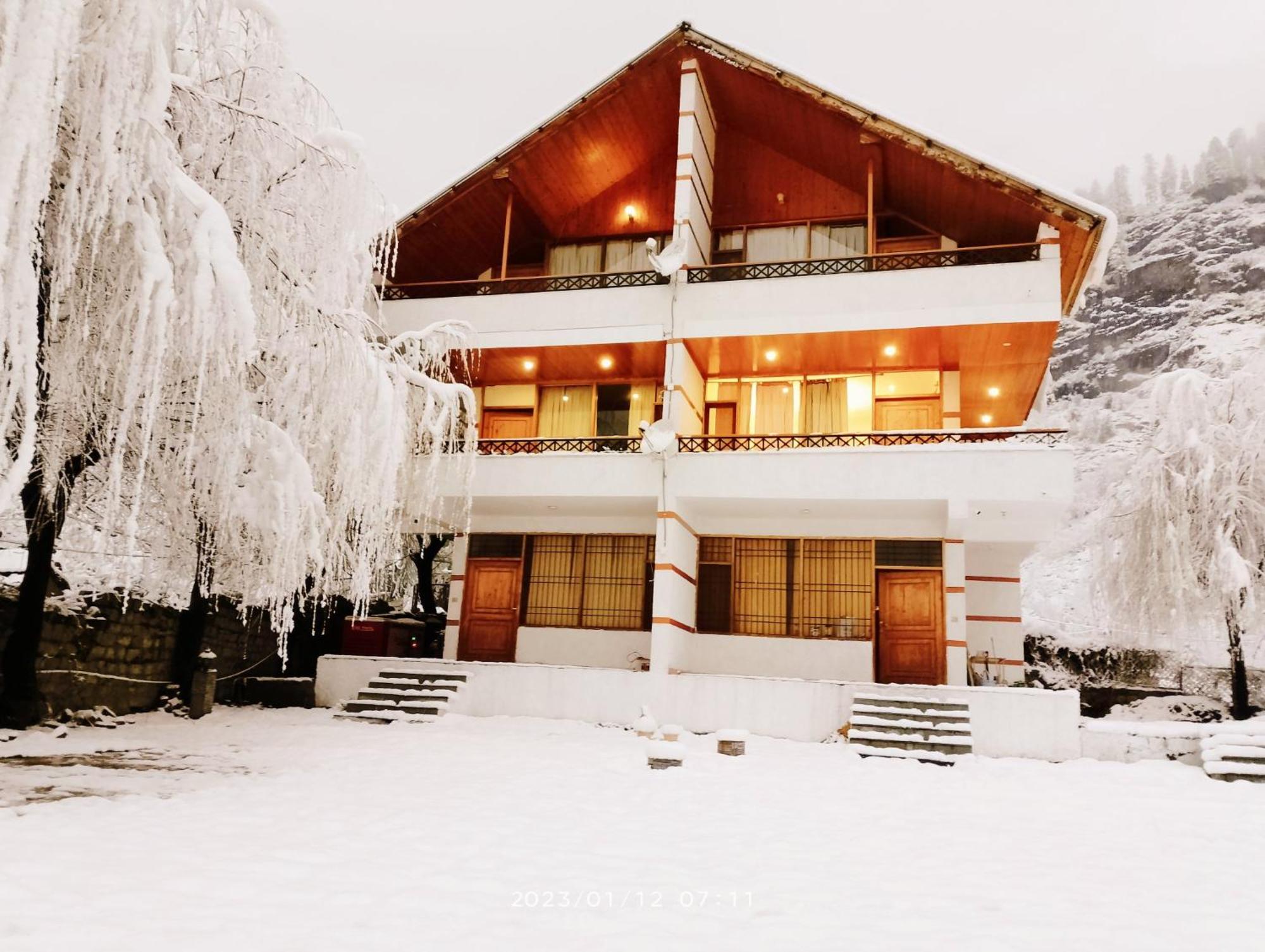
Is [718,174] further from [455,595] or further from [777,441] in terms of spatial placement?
[455,595]

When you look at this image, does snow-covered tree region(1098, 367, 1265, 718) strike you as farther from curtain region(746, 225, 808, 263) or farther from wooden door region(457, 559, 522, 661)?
wooden door region(457, 559, 522, 661)

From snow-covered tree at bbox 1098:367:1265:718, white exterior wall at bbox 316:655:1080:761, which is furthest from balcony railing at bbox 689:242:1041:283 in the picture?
white exterior wall at bbox 316:655:1080:761

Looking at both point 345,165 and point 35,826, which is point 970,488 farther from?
point 35,826

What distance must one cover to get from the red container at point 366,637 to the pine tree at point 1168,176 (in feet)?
→ 321

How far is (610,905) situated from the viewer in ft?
16.0

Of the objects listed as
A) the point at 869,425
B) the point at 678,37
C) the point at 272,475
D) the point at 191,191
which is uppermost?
the point at 678,37

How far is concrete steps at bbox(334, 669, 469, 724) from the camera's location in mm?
13500

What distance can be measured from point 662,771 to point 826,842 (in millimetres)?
3423

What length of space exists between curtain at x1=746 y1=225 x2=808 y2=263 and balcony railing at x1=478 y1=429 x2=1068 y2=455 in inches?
177

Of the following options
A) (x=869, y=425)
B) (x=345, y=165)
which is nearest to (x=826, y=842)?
(x=345, y=165)

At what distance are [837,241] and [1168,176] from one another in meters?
105

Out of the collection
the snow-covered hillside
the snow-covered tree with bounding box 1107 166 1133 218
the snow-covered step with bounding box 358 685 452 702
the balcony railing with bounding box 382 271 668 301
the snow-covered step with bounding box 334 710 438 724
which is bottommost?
the snow-covered step with bounding box 334 710 438 724

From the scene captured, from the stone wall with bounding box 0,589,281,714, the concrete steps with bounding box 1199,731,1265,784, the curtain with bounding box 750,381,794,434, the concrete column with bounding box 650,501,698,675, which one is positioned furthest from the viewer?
the curtain with bounding box 750,381,794,434

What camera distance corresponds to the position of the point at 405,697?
46.7 ft
